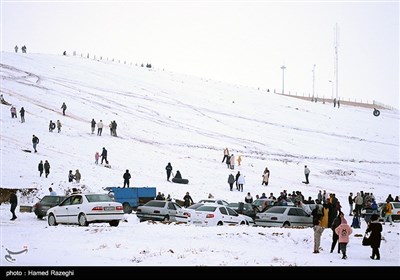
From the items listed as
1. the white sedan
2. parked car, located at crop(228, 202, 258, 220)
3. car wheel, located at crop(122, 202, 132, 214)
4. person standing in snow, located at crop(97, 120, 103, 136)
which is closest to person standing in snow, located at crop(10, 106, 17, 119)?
person standing in snow, located at crop(97, 120, 103, 136)

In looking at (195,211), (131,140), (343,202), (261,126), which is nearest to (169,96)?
(261,126)

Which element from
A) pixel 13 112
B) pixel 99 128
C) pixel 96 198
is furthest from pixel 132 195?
pixel 13 112

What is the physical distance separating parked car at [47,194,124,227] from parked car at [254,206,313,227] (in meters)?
6.52

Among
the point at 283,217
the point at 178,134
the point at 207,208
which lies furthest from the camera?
the point at 178,134

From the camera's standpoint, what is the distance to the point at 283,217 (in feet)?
96.1

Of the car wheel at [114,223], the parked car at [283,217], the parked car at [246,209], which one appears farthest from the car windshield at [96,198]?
the parked car at [246,209]

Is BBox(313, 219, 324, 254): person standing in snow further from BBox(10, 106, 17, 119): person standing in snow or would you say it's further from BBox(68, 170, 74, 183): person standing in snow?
BBox(10, 106, 17, 119): person standing in snow

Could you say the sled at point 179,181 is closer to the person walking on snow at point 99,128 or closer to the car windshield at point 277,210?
the person walking on snow at point 99,128

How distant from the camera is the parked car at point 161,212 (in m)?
30.4

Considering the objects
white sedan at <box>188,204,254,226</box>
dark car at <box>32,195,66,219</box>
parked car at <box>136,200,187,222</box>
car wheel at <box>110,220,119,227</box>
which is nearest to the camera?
car wheel at <box>110,220,119,227</box>

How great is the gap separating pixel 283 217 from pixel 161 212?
5.35 metres

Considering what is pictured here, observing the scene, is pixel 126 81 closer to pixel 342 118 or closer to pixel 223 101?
pixel 223 101

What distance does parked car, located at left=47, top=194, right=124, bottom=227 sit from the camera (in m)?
25.8

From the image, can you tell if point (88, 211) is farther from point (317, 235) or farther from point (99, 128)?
point (99, 128)
